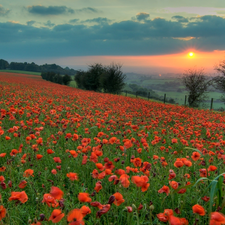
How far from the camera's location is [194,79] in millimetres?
25656

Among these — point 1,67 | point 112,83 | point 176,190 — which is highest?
point 1,67

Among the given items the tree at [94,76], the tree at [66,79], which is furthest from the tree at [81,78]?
the tree at [66,79]

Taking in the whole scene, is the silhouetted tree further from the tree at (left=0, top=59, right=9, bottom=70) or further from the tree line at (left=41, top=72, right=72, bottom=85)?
the tree at (left=0, top=59, right=9, bottom=70)

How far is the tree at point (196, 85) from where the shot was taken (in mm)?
25375

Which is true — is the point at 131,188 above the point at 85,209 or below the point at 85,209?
below

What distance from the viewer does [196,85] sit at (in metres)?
25.5

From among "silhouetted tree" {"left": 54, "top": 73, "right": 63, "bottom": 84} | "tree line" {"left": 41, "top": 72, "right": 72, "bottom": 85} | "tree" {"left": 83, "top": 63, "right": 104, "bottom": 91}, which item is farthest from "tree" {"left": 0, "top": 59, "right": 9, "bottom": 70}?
"tree" {"left": 83, "top": 63, "right": 104, "bottom": 91}

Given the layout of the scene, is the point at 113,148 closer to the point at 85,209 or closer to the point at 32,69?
the point at 85,209

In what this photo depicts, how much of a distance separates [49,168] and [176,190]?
2.13m

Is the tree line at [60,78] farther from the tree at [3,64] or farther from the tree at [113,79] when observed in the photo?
the tree at [3,64]

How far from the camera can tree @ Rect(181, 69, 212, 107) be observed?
83.3ft

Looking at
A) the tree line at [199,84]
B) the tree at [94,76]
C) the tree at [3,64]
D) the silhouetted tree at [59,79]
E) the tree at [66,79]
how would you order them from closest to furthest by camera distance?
the tree line at [199,84]
the tree at [94,76]
the tree at [66,79]
the silhouetted tree at [59,79]
the tree at [3,64]

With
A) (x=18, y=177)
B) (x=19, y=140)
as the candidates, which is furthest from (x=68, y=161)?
(x=19, y=140)

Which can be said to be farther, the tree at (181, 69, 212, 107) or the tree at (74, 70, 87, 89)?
the tree at (74, 70, 87, 89)
